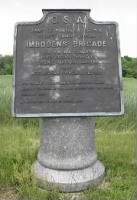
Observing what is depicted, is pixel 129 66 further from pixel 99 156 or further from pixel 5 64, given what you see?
pixel 99 156

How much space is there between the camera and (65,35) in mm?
5133

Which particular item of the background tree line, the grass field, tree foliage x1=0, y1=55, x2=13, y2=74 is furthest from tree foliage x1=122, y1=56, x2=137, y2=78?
the grass field

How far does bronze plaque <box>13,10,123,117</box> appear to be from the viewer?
504 centimetres

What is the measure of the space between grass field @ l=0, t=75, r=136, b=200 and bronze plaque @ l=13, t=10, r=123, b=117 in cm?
97

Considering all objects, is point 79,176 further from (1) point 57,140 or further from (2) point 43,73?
(2) point 43,73

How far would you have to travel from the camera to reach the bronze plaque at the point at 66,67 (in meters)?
5.04

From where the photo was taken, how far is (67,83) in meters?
5.05

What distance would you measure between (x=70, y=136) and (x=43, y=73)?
0.90m

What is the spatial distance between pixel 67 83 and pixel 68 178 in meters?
1.24

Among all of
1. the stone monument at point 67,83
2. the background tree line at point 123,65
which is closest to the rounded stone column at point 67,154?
the stone monument at point 67,83

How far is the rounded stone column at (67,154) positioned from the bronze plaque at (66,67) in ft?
0.65

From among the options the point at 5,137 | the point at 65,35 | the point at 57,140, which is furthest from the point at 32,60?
the point at 5,137

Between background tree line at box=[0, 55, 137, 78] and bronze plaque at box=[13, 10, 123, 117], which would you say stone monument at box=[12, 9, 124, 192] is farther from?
background tree line at box=[0, 55, 137, 78]

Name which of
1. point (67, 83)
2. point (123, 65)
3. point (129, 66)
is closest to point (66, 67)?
point (67, 83)
